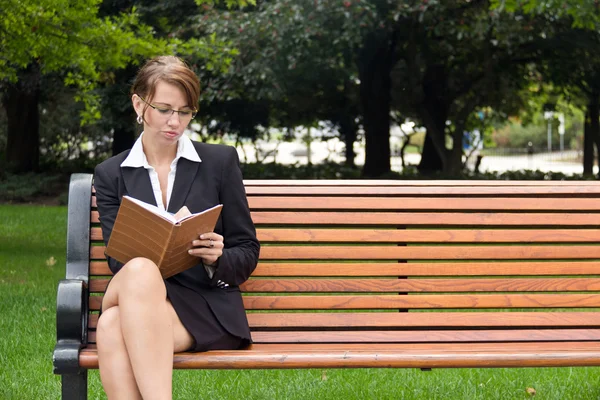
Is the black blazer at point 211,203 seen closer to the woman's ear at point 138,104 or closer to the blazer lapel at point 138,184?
the blazer lapel at point 138,184

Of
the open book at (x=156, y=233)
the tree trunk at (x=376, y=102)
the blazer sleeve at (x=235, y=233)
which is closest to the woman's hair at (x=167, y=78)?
the blazer sleeve at (x=235, y=233)

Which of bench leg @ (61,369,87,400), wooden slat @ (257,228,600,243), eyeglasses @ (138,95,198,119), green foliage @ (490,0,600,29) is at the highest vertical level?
green foliage @ (490,0,600,29)

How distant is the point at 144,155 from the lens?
11.8 ft

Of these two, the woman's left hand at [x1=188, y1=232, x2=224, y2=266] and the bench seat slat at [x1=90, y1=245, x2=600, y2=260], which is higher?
the woman's left hand at [x1=188, y1=232, x2=224, y2=266]

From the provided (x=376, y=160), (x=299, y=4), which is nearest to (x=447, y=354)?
(x=299, y=4)

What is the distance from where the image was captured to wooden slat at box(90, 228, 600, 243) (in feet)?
12.9

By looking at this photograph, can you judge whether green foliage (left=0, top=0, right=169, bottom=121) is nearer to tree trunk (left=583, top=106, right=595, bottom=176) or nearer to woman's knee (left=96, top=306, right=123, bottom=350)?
woman's knee (left=96, top=306, right=123, bottom=350)

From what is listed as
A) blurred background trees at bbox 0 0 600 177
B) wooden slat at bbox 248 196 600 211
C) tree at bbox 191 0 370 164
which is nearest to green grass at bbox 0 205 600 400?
wooden slat at bbox 248 196 600 211

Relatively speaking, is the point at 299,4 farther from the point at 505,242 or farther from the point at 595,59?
the point at 505,242

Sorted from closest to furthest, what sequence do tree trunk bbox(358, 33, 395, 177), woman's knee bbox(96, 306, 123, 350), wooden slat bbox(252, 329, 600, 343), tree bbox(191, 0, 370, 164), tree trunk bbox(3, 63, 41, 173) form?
woman's knee bbox(96, 306, 123, 350)
wooden slat bbox(252, 329, 600, 343)
tree bbox(191, 0, 370, 164)
tree trunk bbox(358, 33, 395, 177)
tree trunk bbox(3, 63, 41, 173)

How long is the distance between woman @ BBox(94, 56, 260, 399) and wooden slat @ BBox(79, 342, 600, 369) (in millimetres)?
123

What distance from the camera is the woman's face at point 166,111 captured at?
3.38 m

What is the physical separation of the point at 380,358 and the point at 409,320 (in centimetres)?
59

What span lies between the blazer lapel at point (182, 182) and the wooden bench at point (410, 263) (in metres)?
0.41
